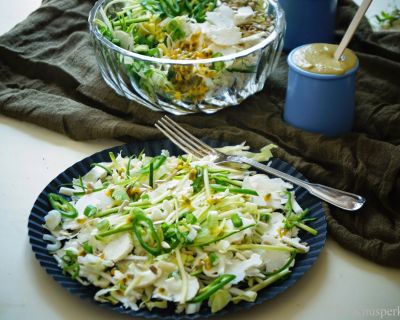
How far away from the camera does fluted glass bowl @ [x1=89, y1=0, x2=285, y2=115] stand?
0.97 metres

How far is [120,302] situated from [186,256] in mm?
93

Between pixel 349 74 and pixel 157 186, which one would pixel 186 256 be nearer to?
pixel 157 186

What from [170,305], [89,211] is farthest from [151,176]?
[170,305]

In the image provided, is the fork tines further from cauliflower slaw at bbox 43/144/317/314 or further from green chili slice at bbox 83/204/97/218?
green chili slice at bbox 83/204/97/218

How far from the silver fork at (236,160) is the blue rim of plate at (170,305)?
0.01 metres

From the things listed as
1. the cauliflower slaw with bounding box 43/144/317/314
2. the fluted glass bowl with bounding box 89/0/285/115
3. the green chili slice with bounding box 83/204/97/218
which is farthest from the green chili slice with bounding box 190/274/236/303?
the fluted glass bowl with bounding box 89/0/285/115

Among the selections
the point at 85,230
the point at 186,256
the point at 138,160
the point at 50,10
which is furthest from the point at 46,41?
the point at 186,256

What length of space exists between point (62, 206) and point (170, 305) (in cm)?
22

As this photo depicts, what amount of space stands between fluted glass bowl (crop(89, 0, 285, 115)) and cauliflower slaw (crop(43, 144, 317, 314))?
0.14 m

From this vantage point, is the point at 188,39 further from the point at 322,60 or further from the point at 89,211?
the point at 89,211

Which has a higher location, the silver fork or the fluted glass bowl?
the fluted glass bowl

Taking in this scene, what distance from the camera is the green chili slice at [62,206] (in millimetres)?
833

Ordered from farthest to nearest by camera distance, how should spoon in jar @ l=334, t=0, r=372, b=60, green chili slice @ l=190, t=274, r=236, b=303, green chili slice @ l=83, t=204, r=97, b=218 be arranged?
spoon in jar @ l=334, t=0, r=372, b=60
green chili slice @ l=83, t=204, r=97, b=218
green chili slice @ l=190, t=274, r=236, b=303

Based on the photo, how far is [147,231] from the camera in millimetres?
772
